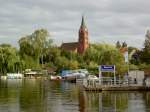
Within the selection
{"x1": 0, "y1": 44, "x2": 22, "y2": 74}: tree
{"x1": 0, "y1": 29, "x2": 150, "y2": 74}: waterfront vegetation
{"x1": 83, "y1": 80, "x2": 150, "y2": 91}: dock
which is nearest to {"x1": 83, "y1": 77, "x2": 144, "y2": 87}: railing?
{"x1": 83, "y1": 80, "x2": 150, "y2": 91}: dock

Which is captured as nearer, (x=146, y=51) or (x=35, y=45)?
(x=146, y=51)

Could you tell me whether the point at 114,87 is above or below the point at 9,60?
below

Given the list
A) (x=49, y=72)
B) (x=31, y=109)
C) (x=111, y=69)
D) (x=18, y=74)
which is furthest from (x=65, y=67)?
(x=31, y=109)

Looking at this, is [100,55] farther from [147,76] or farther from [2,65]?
[147,76]

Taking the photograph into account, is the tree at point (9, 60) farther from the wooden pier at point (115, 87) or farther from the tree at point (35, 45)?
the wooden pier at point (115, 87)

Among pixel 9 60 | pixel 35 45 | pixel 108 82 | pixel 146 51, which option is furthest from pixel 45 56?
pixel 108 82

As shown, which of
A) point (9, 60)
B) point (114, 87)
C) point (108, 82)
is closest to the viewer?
point (114, 87)

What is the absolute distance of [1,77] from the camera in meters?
153

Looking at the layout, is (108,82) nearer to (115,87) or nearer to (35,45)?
(115,87)

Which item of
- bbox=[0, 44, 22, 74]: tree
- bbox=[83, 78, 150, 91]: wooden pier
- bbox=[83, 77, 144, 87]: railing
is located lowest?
bbox=[83, 78, 150, 91]: wooden pier

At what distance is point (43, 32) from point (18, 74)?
24.8m

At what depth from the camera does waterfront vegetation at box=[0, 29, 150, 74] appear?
15125 cm

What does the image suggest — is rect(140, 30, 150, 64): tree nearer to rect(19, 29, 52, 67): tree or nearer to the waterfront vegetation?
the waterfront vegetation

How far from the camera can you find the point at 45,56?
18075cm
